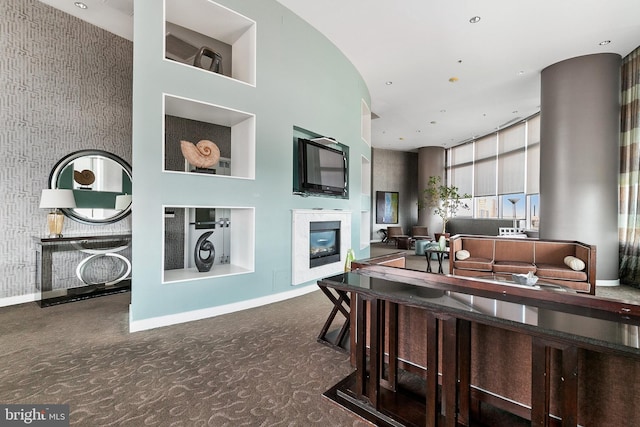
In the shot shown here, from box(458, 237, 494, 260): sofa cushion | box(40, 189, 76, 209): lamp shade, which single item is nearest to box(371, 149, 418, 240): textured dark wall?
box(458, 237, 494, 260): sofa cushion

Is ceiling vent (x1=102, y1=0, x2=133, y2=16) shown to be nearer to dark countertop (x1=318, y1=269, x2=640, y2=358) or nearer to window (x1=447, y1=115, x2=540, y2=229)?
dark countertop (x1=318, y1=269, x2=640, y2=358)

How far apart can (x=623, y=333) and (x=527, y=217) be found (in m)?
8.05

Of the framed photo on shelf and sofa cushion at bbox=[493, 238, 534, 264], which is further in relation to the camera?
the framed photo on shelf

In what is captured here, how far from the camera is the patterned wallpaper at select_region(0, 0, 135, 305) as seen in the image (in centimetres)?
339

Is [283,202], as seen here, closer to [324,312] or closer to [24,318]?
[324,312]

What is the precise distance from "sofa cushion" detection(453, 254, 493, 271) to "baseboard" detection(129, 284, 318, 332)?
2.53 m

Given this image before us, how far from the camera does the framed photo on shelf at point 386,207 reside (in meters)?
11.2

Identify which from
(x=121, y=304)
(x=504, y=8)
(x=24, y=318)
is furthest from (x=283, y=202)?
(x=504, y=8)

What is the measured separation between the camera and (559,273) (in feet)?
12.4

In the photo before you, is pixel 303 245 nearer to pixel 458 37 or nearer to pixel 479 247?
pixel 479 247

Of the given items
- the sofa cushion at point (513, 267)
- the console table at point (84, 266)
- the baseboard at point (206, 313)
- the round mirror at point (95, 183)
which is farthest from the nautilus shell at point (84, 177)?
the sofa cushion at point (513, 267)

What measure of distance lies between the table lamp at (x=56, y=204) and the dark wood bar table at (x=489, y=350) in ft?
12.1

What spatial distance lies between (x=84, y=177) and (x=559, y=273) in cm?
668

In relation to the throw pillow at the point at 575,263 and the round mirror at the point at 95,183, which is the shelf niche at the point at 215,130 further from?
the throw pillow at the point at 575,263
